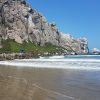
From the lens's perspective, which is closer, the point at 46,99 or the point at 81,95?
the point at 46,99

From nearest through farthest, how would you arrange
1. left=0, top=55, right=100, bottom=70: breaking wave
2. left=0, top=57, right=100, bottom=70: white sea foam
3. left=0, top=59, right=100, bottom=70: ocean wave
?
left=0, top=59, right=100, bottom=70: ocean wave → left=0, top=57, right=100, bottom=70: white sea foam → left=0, top=55, right=100, bottom=70: breaking wave

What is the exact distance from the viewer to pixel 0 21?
19425 centimetres

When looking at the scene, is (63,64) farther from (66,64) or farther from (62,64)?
(66,64)

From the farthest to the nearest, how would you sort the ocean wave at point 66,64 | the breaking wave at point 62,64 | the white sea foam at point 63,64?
the breaking wave at point 62,64 → the white sea foam at point 63,64 → the ocean wave at point 66,64

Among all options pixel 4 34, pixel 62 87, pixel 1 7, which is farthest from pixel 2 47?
pixel 62 87

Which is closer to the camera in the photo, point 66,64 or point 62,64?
point 66,64

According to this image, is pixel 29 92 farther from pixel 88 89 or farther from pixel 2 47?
pixel 2 47

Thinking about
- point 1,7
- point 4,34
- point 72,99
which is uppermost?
point 1,7

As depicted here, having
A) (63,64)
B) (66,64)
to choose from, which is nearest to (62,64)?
(63,64)

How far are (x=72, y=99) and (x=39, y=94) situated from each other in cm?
244

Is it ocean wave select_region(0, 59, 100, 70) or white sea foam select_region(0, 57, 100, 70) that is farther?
white sea foam select_region(0, 57, 100, 70)

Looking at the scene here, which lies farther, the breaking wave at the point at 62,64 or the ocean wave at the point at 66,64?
the breaking wave at the point at 62,64

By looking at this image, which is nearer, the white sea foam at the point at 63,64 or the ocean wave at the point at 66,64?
the ocean wave at the point at 66,64

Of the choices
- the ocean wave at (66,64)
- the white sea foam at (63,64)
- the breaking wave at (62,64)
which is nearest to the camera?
the ocean wave at (66,64)
